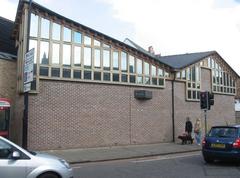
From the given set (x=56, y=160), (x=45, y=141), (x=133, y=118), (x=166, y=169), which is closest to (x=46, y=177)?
(x=56, y=160)

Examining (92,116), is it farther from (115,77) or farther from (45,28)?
(45,28)

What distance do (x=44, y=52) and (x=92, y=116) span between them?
14.2 ft

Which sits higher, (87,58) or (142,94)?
(87,58)

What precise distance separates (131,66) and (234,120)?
15039 mm

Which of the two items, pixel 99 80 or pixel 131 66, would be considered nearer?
pixel 99 80

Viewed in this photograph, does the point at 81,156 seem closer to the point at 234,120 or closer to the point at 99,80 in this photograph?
the point at 99,80

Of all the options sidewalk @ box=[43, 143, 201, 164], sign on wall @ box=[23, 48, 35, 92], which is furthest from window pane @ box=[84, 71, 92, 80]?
sign on wall @ box=[23, 48, 35, 92]

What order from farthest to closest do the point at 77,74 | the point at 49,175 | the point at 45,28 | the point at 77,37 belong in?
the point at 77,37 < the point at 77,74 < the point at 45,28 < the point at 49,175

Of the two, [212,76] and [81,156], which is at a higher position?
[212,76]

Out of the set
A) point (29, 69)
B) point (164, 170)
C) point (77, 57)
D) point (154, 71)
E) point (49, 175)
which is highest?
point (77, 57)

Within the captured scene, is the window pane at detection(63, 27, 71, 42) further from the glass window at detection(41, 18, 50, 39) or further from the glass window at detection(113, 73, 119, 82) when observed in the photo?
the glass window at detection(113, 73, 119, 82)

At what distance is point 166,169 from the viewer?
45.3 ft

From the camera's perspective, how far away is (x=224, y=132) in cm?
1543

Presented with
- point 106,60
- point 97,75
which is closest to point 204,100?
point 106,60
